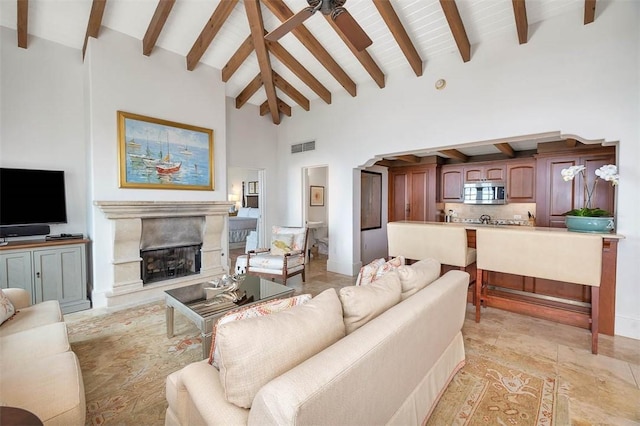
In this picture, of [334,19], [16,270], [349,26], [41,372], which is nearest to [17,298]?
[16,270]

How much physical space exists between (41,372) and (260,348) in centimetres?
135

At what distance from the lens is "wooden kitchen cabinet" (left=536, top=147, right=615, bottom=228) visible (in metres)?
4.20

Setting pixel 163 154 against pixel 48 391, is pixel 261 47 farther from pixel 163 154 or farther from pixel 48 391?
pixel 48 391

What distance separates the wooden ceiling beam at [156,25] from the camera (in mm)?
3271

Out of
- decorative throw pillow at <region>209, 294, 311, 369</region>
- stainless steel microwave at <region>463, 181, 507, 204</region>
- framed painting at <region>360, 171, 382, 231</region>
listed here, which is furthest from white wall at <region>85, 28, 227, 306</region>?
stainless steel microwave at <region>463, 181, 507, 204</region>

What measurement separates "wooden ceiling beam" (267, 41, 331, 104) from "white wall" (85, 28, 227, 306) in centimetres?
130

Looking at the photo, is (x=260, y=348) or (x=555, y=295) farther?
(x=555, y=295)

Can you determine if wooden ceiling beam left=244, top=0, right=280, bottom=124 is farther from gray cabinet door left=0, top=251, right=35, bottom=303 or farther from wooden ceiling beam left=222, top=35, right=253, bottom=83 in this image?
gray cabinet door left=0, top=251, right=35, bottom=303

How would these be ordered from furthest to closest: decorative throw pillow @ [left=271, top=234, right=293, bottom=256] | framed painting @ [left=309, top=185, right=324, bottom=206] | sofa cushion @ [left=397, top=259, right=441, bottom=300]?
1. framed painting @ [left=309, top=185, right=324, bottom=206]
2. decorative throw pillow @ [left=271, top=234, right=293, bottom=256]
3. sofa cushion @ [left=397, top=259, right=441, bottom=300]

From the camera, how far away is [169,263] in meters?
4.37

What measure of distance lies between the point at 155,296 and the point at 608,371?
16.1 ft

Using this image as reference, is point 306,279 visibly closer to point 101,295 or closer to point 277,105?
point 101,295

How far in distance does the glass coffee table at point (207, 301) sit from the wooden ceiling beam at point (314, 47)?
3.04 meters

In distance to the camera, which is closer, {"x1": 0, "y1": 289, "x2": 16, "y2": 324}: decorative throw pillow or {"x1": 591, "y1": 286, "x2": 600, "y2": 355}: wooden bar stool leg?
{"x1": 0, "y1": 289, "x2": 16, "y2": 324}: decorative throw pillow
